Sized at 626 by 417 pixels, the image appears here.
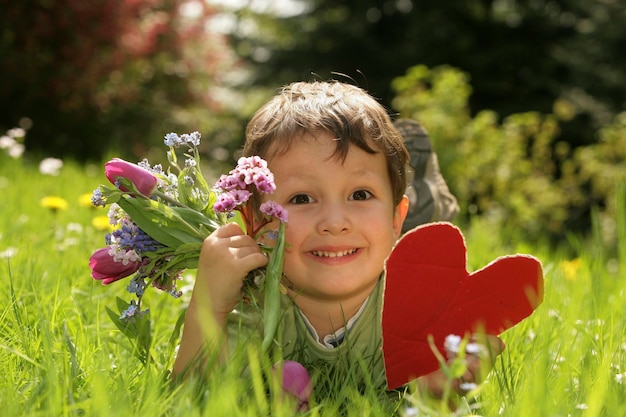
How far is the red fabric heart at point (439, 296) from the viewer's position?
1551mm

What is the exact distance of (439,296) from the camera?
1576 mm

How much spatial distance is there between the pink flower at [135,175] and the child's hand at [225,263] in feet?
0.52

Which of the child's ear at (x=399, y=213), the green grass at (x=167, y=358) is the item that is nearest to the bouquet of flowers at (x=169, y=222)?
the green grass at (x=167, y=358)

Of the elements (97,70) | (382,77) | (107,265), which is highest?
(107,265)

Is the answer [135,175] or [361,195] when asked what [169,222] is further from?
[361,195]

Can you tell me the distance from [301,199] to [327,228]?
120 mm

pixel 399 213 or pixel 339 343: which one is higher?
pixel 399 213

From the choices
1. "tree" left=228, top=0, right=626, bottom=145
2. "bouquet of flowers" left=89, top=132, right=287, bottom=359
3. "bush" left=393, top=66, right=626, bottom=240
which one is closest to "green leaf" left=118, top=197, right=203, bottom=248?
"bouquet of flowers" left=89, top=132, right=287, bottom=359

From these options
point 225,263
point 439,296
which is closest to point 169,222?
point 225,263

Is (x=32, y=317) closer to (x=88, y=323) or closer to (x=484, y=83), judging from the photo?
(x=88, y=323)

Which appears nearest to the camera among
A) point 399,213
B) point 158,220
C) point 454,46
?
point 158,220

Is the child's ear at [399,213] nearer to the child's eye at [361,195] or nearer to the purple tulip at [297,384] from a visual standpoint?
the child's eye at [361,195]

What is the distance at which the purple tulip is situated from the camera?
140 centimetres

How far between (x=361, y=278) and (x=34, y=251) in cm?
124
